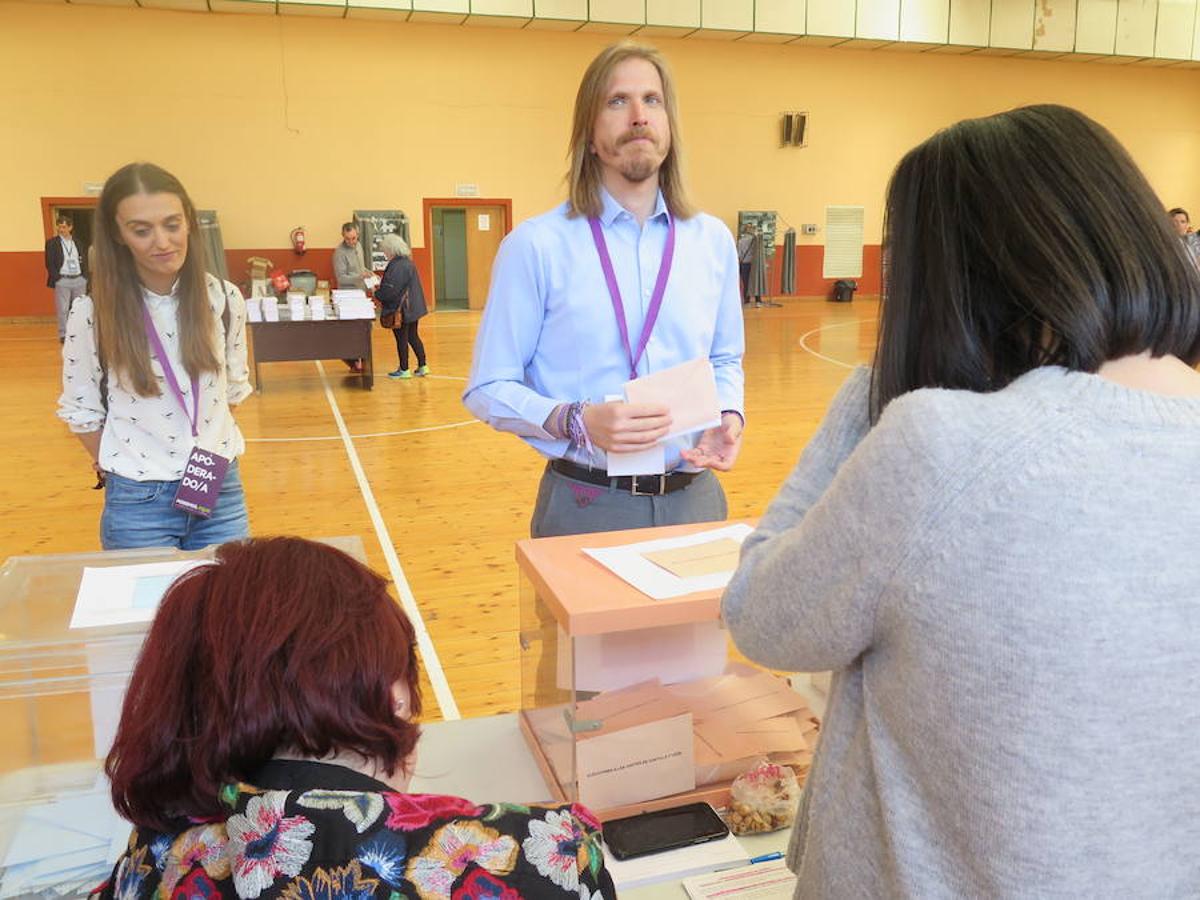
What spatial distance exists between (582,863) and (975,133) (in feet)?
2.59

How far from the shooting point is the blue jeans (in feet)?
8.14

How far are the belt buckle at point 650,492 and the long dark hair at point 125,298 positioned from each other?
119 cm

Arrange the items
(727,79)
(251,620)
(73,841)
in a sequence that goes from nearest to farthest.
Answer: (251,620), (73,841), (727,79)

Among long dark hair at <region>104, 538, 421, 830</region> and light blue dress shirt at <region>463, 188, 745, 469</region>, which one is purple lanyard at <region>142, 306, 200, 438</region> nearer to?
light blue dress shirt at <region>463, 188, 745, 469</region>

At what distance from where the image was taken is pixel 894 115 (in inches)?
707

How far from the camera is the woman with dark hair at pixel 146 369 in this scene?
8.03 ft

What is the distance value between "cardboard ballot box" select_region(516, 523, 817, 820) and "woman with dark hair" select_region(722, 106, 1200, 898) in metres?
0.57

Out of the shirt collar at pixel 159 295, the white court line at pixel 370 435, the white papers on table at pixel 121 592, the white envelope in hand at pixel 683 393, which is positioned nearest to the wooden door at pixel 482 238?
the white court line at pixel 370 435

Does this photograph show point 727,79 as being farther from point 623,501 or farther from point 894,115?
point 623,501

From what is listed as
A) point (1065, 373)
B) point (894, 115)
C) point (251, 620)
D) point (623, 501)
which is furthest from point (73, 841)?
point (894, 115)

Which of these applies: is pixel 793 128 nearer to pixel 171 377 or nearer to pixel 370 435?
pixel 370 435

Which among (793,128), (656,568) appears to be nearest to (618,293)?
(656,568)

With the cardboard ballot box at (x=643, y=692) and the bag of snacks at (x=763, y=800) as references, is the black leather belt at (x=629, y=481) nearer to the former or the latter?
the cardboard ballot box at (x=643, y=692)

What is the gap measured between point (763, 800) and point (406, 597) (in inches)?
121
